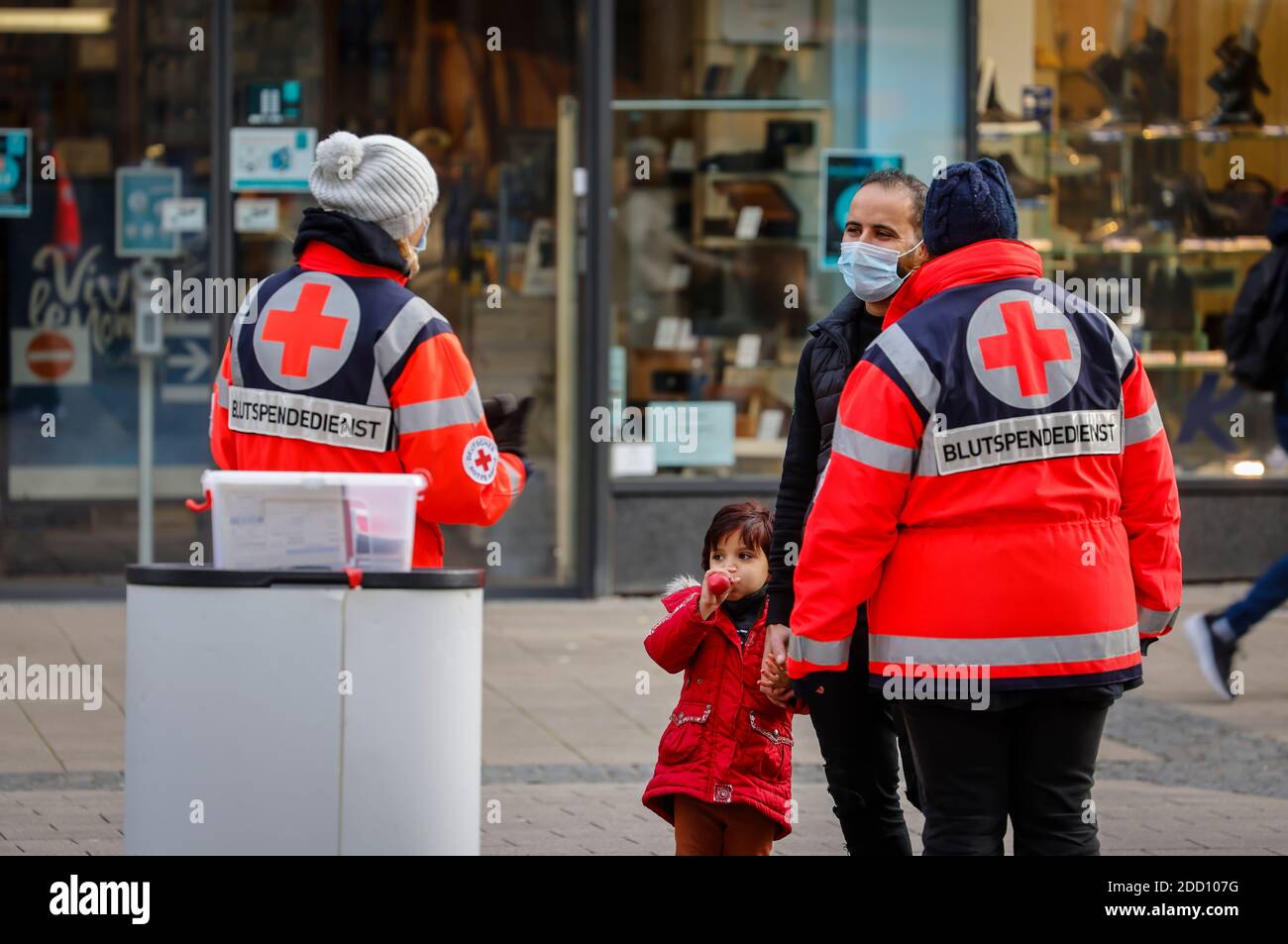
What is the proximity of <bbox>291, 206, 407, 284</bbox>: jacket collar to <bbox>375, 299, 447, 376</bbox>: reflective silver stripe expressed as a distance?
0.54 ft

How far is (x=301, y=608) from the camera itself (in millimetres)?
3635

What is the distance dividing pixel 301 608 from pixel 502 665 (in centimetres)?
550

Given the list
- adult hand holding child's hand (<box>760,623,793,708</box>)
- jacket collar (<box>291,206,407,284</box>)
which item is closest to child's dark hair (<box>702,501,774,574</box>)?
adult hand holding child's hand (<box>760,623,793,708</box>)

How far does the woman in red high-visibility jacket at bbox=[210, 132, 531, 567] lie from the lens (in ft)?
14.3

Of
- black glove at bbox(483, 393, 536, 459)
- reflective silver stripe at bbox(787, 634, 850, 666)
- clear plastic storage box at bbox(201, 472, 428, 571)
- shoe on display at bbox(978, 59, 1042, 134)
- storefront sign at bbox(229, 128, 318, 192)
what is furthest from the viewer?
shoe on display at bbox(978, 59, 1042, 134)

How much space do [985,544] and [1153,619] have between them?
56 centimetres

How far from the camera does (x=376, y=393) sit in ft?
14.3

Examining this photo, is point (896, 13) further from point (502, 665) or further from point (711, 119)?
point (502, 665)

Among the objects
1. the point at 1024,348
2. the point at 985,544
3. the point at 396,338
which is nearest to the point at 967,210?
the point at 1024,348

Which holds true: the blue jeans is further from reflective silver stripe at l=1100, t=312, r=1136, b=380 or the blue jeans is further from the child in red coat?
reflective silver stripe at l=1100, t=312, r=1136, b=380

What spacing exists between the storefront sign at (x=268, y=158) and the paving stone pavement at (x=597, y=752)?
2377 millimetres
